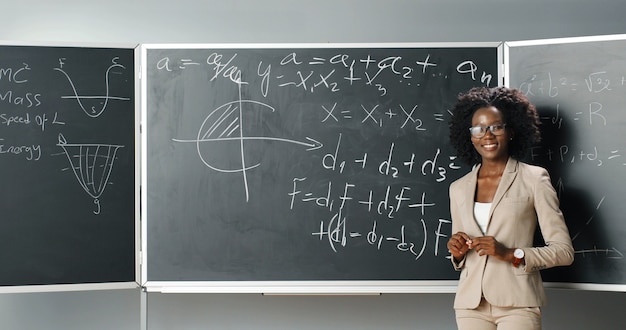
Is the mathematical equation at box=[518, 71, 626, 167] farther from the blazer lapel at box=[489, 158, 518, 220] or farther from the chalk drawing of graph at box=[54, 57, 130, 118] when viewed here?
the chalk drawing of graph at box=[54, 57, 130, 118]

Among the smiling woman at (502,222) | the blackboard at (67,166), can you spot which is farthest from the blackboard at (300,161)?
the smiling woman at (502,222)

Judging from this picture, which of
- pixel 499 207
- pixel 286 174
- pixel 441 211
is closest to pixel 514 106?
pixel 499 207

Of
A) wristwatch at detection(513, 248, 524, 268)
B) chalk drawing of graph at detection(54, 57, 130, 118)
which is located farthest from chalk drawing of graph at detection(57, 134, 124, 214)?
wristwatch at detection(513, 248, 524, 268)

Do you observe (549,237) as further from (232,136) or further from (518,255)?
(232,136)

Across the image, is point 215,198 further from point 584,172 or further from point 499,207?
point 584,172

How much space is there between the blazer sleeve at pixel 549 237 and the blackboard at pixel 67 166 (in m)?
1.80

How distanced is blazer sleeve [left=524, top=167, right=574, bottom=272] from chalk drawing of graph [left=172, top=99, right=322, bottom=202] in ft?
3.53

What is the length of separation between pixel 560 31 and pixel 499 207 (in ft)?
5.17

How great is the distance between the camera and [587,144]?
3.05 m

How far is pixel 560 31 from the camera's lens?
3768 millimetres

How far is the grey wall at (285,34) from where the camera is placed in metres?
3.74

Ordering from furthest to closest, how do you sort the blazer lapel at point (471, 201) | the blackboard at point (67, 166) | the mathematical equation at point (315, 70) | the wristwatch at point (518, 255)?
the mathematical equation at point (315, 70), the blackboard at point (67, 166), the blazer lapel at point (471, 201), the wristwatch at point (518, 255)

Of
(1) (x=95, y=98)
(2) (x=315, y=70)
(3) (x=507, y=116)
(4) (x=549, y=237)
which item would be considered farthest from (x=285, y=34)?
(4) (x=549, y=237)

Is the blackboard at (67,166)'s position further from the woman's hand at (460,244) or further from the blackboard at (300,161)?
the woman's hand at (460,244)
